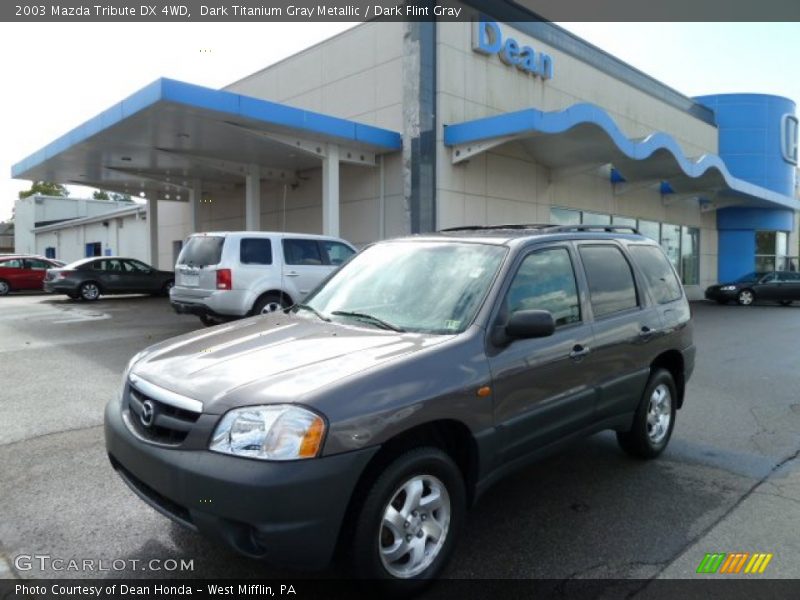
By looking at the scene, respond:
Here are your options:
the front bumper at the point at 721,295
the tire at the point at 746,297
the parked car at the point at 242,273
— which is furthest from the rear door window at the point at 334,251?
the tire at the point at 746,297

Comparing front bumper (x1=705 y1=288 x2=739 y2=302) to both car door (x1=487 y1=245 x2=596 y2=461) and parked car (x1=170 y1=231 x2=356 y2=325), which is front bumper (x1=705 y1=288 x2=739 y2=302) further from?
car door (x1=487 y1=245 x2=596 y2=461)

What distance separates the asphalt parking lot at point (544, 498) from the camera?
321cm

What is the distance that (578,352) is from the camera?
3865mm

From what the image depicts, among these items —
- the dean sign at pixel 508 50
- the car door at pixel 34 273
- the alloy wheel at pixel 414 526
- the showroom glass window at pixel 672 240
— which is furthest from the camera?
the showroom glass window at pixel 672 240

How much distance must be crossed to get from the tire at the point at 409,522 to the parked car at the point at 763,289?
972 inches

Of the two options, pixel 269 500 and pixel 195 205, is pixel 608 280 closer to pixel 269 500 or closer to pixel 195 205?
pixel 269 500

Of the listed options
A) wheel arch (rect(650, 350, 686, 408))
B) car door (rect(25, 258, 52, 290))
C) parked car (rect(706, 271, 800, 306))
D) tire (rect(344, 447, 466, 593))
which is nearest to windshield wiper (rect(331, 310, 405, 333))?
tire (rect(344, 447, 466, 593))

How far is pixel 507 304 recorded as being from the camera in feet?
11.5

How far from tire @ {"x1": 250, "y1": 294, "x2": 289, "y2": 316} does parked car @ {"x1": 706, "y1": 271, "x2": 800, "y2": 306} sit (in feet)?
66.4

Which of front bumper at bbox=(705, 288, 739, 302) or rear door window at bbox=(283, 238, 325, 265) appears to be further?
front bumper at bbox=(705, 288, 739, 302)

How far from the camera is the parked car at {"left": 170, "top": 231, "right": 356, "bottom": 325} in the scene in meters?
10.2

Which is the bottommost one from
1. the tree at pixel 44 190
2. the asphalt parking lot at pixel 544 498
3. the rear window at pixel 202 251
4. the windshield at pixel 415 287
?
the asphalt parking lot at pixel 544 498

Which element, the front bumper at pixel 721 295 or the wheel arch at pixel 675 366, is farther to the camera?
the front bumper at pixel 721 295

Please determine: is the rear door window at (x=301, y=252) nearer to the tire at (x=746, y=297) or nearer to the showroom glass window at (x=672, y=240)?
the showroom glass window at (x=672, y=240)
